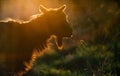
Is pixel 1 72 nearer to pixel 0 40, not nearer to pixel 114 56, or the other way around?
pixel 0 40

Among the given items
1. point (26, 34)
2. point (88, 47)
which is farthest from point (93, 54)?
point (26, 34)

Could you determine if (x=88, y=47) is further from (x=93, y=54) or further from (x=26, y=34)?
(x=26, y=34)

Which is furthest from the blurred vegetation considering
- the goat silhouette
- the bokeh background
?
the goat silhouette

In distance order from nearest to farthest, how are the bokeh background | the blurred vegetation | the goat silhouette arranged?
1. the goat silhouette
2. the blurred vegetation
3. the bokeh background

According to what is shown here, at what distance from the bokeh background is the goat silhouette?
0.68 m

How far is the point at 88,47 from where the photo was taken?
53.5ft

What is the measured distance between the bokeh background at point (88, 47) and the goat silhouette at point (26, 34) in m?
0.68

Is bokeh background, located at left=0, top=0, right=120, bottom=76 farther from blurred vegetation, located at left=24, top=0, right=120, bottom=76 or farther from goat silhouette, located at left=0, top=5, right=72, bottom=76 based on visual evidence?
goat silhouette, located at left=0, top=5, right=72, bottom=76

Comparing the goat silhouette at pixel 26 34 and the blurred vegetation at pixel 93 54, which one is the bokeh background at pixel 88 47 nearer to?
the blurred vegetation at pixel 93 54

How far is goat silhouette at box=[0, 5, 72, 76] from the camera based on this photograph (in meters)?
11.9

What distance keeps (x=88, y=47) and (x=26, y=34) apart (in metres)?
4.53

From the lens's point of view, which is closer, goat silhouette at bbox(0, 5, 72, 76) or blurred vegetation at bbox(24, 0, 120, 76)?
goat silhouette at bbox(0, 5, 72, 76)

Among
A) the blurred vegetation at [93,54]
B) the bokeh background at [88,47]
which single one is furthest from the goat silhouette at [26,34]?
the blurred vegetation at [93,54]

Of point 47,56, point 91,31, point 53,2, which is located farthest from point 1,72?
point 53,2
